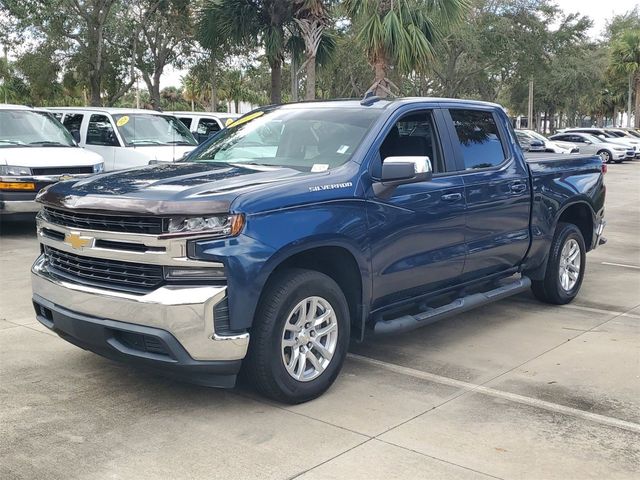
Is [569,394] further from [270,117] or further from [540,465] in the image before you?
[270,117]

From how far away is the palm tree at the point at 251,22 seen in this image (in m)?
17.9

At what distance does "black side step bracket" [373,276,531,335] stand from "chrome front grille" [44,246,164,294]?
170cm

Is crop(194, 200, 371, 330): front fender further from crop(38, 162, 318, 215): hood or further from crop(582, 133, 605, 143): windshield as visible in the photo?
crop(582, 133, 605, 143): windshield

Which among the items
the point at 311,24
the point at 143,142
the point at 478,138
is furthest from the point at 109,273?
the point at 311,24

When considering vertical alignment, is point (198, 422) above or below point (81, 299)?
below

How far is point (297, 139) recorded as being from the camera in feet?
17.4

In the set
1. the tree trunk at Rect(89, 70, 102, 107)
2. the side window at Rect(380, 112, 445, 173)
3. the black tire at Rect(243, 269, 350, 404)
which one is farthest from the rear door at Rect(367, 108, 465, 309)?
the tree trunk at Rect(89, 70, 102, 107)

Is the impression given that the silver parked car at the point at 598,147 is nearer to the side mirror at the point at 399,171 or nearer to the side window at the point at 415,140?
the side window at the point at 415,140

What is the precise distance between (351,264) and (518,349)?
1.86 metres

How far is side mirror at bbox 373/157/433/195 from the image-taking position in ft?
15.5

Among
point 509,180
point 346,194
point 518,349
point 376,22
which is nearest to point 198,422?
point 346,194

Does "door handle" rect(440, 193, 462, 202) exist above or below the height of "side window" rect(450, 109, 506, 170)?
below

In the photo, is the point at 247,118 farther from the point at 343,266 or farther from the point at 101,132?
the point at 101,132

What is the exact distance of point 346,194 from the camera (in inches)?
181
